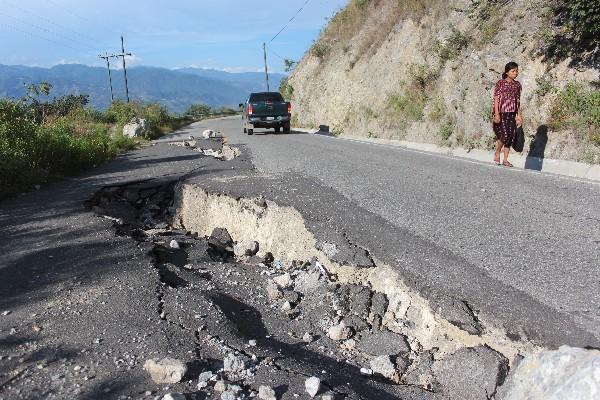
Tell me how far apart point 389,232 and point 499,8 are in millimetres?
11711

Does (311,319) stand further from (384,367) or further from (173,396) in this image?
(173,396)

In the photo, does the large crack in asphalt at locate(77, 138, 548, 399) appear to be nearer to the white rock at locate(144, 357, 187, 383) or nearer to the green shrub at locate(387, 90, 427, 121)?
the white rock at locate(144, 357, 187, 383)

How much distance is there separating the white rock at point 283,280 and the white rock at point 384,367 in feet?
5.10

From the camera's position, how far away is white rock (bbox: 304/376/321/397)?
7.74 feet

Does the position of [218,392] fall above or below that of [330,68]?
below

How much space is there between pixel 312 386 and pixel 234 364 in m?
0.46

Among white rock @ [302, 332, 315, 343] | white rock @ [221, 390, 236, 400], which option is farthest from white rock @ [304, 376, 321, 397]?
white rock @ [302, 332, 315, 343]

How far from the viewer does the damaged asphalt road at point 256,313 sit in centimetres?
256

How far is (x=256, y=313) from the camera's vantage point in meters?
4.01

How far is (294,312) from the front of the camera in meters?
3.97

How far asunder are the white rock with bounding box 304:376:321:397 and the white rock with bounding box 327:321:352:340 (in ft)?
3.51

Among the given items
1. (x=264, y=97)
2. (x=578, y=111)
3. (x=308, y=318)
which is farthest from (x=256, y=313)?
(x=264, y=97)

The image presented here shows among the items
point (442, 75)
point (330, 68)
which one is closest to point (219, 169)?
point (442, 75)

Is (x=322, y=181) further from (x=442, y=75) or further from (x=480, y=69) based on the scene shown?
(x=442, y=75)
